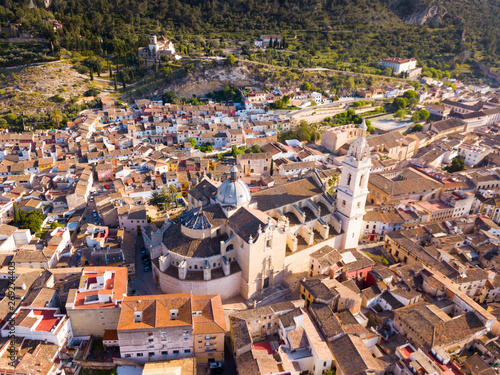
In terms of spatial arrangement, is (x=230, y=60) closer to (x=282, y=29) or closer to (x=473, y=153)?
(x=282, y=29)

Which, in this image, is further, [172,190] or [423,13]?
[423,13]

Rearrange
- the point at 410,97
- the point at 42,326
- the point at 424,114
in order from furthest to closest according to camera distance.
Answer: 1. the point at 410,97
2. the point at 424,114
3. the point at 42,326

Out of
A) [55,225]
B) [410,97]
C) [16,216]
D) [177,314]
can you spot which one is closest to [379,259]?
[177,314]

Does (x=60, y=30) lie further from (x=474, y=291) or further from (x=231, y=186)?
(x=474, y=291)

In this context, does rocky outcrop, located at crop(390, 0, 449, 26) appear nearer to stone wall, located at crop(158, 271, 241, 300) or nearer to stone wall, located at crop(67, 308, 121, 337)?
stone wall, located at crop(158, 271, 241, 300)

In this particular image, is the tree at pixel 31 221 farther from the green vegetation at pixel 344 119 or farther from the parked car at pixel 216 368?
the green vegetation at pixel 344 119

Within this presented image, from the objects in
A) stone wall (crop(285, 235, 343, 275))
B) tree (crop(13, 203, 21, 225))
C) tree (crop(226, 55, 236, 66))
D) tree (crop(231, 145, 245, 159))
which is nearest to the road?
stone wall (crop(285, 235, 343, 275))

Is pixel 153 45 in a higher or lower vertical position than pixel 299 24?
lower
